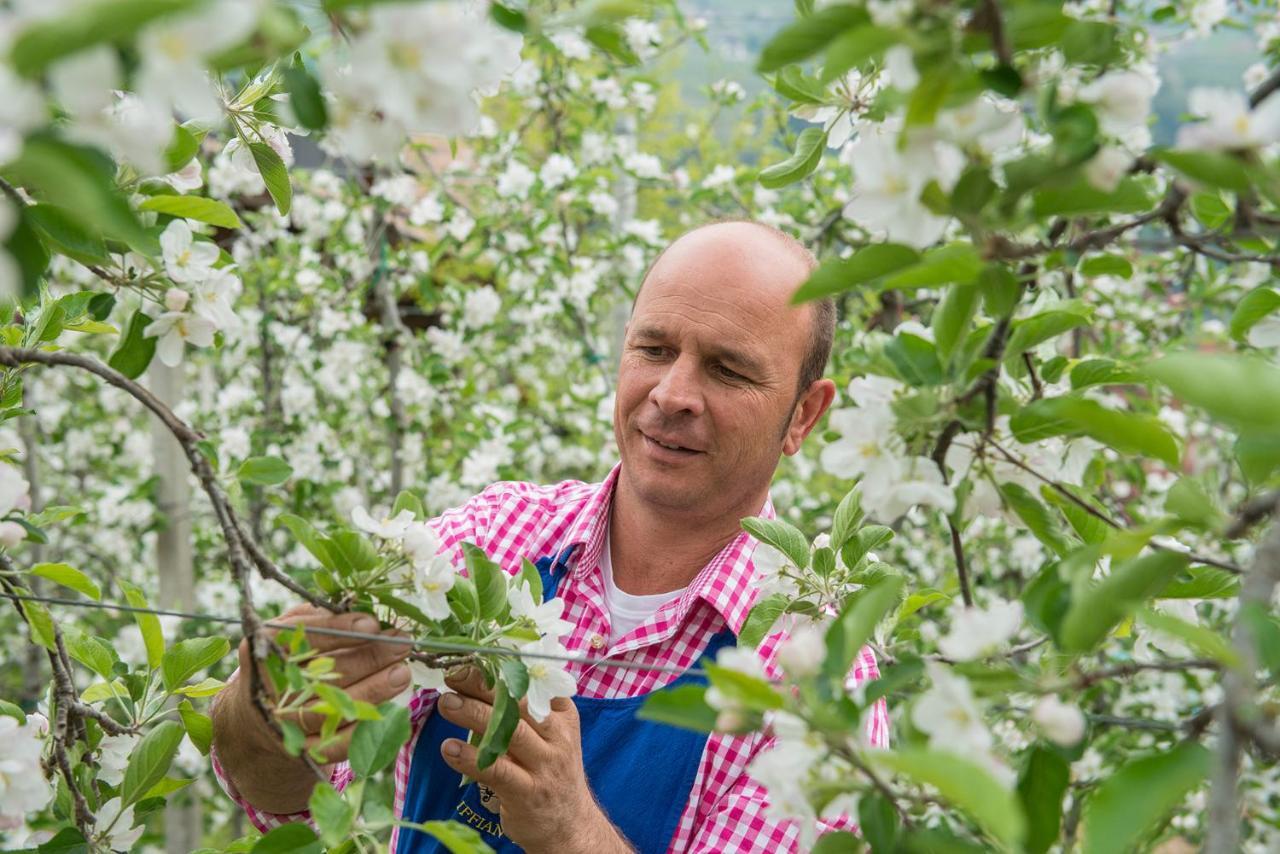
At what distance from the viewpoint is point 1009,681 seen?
0.92 m

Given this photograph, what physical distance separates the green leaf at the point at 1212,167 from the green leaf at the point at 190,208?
0.83 m

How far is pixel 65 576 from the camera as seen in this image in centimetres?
130

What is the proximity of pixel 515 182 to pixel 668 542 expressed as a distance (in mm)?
2581

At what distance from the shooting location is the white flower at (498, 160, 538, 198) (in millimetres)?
4297

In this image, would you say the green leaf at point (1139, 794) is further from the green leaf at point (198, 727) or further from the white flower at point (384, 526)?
the green leaf at point (198, 727)

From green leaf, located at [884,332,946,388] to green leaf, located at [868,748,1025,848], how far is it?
37 cm

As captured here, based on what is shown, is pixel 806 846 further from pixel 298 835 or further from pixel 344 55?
pixel 344 55

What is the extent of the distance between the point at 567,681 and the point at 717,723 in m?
0.42

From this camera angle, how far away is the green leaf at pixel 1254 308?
1.14 metres

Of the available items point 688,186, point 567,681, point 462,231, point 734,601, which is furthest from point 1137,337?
point 567,681

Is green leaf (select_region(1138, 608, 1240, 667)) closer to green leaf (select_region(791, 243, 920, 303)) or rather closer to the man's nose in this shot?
green leaf (select_region(791, 243, 920, 303))

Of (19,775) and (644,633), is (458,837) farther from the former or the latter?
(644,633)

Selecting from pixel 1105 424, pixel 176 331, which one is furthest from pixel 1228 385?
pixel 176 331

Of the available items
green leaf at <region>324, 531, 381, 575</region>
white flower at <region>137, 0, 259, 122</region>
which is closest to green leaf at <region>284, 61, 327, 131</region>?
white flower at <region>137, 0, 259, 122</region>
